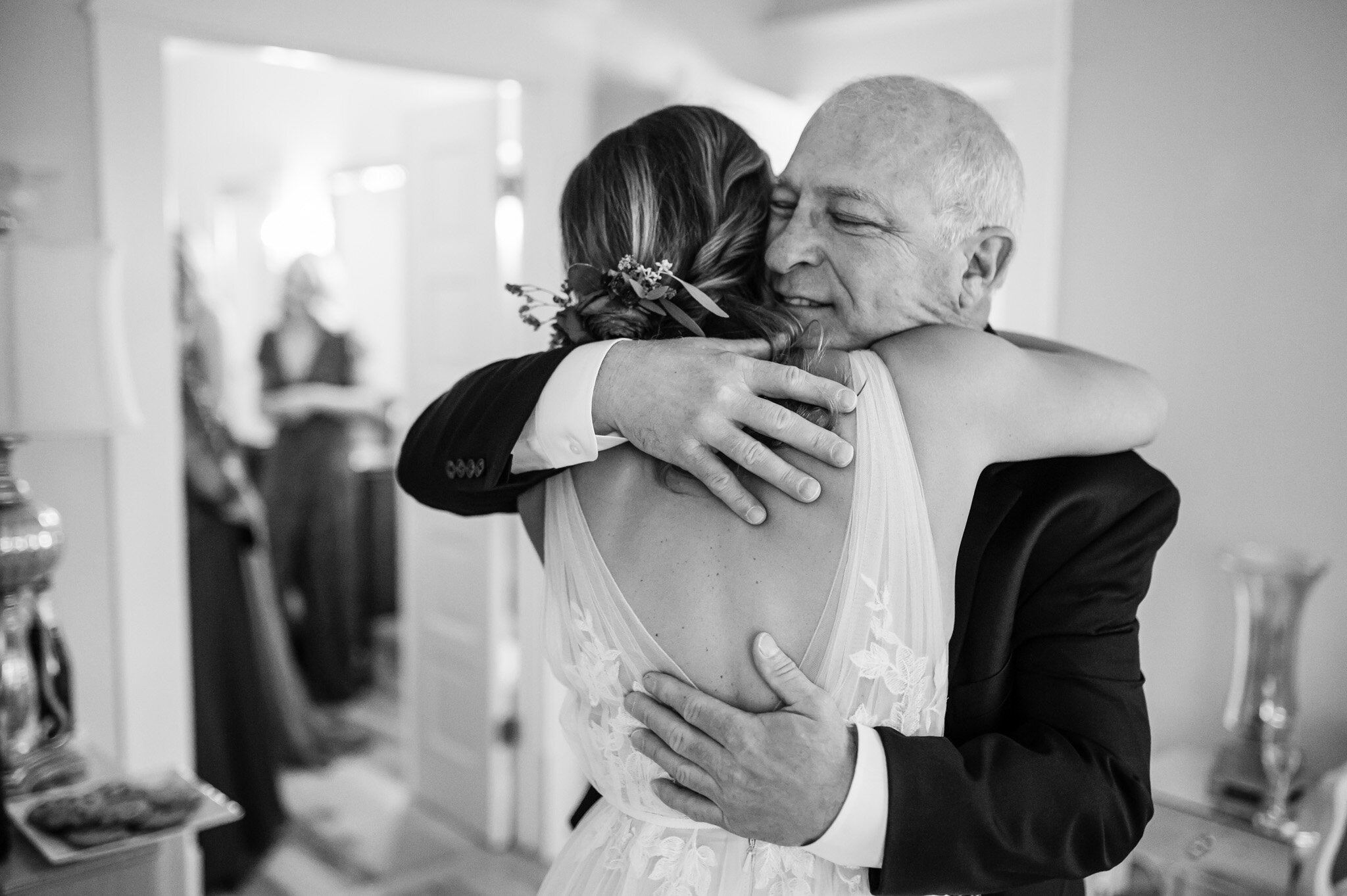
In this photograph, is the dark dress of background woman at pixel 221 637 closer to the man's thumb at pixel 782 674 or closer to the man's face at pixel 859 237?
→ the man's face at pixel 859 237

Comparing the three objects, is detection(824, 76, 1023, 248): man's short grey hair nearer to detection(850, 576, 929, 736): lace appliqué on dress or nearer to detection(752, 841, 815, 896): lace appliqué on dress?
detection(850, 576, 929, 736): lace appliqué on dress

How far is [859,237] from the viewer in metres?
1.17

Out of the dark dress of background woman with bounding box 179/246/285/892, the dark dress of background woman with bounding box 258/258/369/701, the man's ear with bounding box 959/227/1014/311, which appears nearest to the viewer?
the man's ear with bounding box 959/227/1014/311

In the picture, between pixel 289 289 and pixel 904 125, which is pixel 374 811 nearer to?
pixel 289 289

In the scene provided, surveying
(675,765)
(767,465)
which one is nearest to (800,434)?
(767,465)

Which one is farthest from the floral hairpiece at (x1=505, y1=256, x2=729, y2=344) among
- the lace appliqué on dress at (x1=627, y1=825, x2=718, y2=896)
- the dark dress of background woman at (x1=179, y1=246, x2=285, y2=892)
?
the dark dress of background woman at (x1=179, y1=246, x2=285, y2=892)

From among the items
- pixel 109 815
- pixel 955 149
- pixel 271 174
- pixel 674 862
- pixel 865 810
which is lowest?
pixel 109 815

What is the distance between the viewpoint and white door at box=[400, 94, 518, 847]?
11.8ft

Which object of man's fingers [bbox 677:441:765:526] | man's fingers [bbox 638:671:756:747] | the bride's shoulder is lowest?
man's fingers [bbox 638:671:756:747]

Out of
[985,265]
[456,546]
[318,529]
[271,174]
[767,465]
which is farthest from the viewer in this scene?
[271,174]

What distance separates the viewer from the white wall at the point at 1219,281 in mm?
2572

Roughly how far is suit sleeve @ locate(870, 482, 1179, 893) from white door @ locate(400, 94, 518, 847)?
262 cm

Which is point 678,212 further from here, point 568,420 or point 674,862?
point 674,862

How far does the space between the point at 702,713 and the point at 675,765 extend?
70 millimetres
